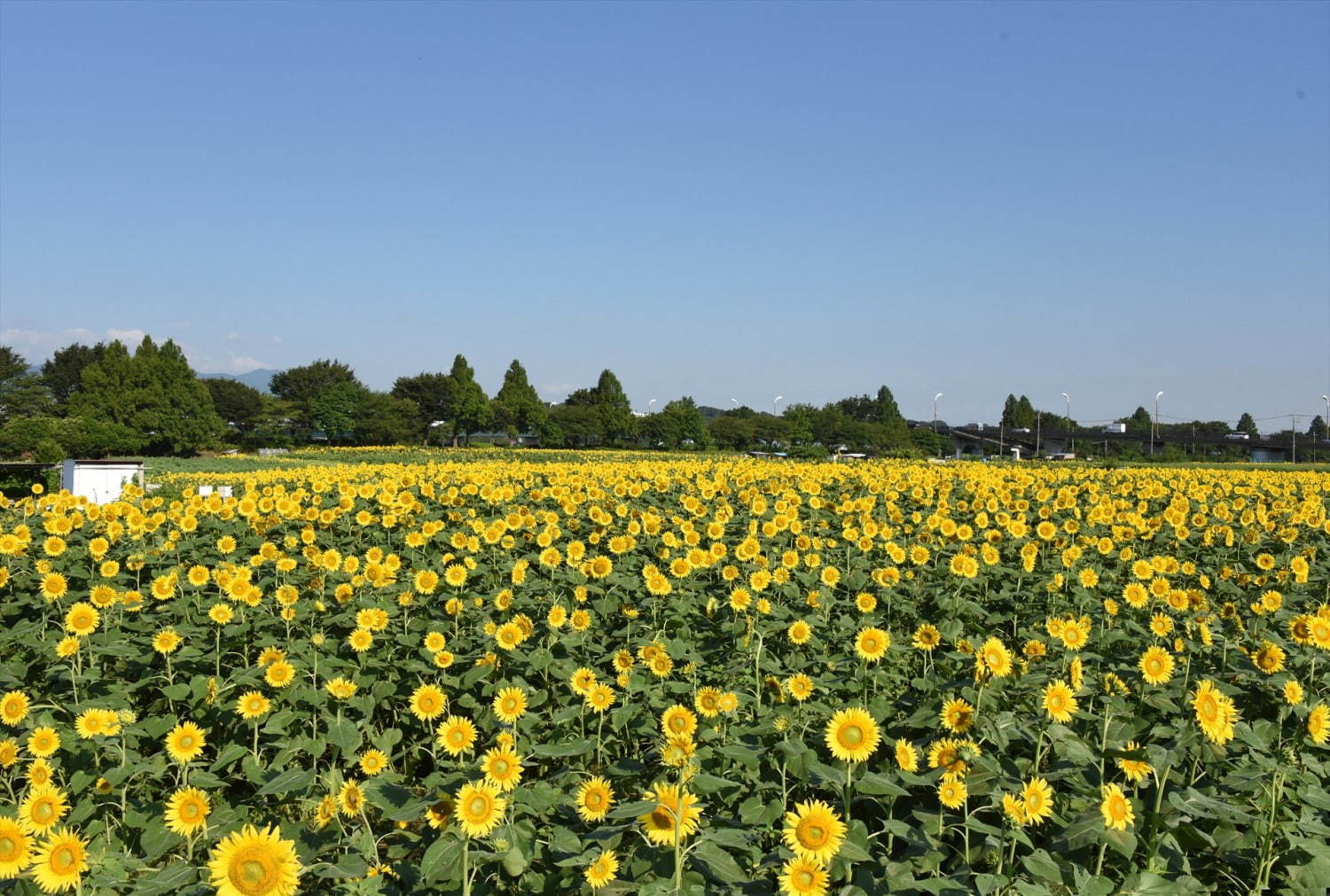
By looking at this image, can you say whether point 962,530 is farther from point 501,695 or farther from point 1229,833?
point 501,695

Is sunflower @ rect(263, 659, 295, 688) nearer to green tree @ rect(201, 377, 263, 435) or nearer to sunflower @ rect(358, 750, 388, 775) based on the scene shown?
sunflower @ rect(358, 750, 388, 775)

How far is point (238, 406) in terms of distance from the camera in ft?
279

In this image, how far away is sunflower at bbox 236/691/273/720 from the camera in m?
3.77

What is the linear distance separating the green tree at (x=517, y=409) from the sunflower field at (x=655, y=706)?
70.4m

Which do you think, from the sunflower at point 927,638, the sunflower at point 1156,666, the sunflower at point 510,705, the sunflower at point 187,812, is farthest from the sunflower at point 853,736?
the sunflower at point 187,812

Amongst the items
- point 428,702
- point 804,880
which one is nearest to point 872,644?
point 804,880

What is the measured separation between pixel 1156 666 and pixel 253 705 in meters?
3.91

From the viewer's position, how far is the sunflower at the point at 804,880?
2268 millimetres

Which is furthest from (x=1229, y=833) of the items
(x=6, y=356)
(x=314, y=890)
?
(x=6, y=356)

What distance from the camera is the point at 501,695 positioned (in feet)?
10.8

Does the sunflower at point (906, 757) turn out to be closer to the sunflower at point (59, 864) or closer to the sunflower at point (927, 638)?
the sunflower at point (927, 638)

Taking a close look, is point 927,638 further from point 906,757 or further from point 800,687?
point 906,757

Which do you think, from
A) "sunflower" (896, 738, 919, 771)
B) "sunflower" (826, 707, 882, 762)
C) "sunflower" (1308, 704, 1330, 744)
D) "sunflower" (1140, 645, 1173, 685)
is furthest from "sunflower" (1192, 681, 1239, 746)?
"sunflower" (826, 707, 882, 762)

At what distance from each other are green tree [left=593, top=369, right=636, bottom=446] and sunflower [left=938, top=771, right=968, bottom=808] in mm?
74591
